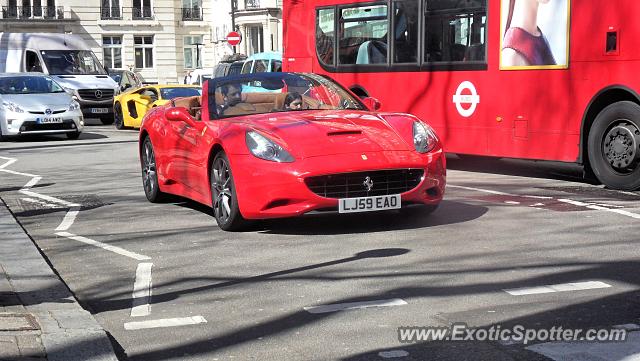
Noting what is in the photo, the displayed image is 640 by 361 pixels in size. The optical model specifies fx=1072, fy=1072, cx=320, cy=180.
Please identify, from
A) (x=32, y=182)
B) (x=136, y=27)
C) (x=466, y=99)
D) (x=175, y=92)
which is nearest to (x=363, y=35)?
(x=466, y=99)

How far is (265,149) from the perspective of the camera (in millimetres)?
8609

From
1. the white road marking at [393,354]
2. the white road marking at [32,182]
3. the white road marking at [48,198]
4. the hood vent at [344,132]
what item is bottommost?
the white road marking at [32,182]

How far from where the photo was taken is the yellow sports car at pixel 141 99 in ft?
87.8

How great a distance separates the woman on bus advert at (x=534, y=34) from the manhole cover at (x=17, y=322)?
327 inches

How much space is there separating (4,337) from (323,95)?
5339mm

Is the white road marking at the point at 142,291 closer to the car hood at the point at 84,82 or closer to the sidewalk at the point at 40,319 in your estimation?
the sidewalk at the point at 40,319

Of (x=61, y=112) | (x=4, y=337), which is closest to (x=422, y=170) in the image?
(x=4, y=337)

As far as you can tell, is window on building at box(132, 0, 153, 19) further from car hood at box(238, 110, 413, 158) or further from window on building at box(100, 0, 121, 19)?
car hood at box(238, 110, 413, 158)

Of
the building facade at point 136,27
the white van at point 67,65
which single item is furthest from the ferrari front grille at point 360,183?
the building facade at point 136,27

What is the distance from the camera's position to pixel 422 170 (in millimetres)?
8750

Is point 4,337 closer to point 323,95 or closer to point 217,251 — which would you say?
point 217,251

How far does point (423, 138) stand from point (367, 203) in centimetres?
87

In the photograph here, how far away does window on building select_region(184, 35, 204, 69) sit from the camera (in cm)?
7362

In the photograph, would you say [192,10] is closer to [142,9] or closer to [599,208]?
[142,9]
